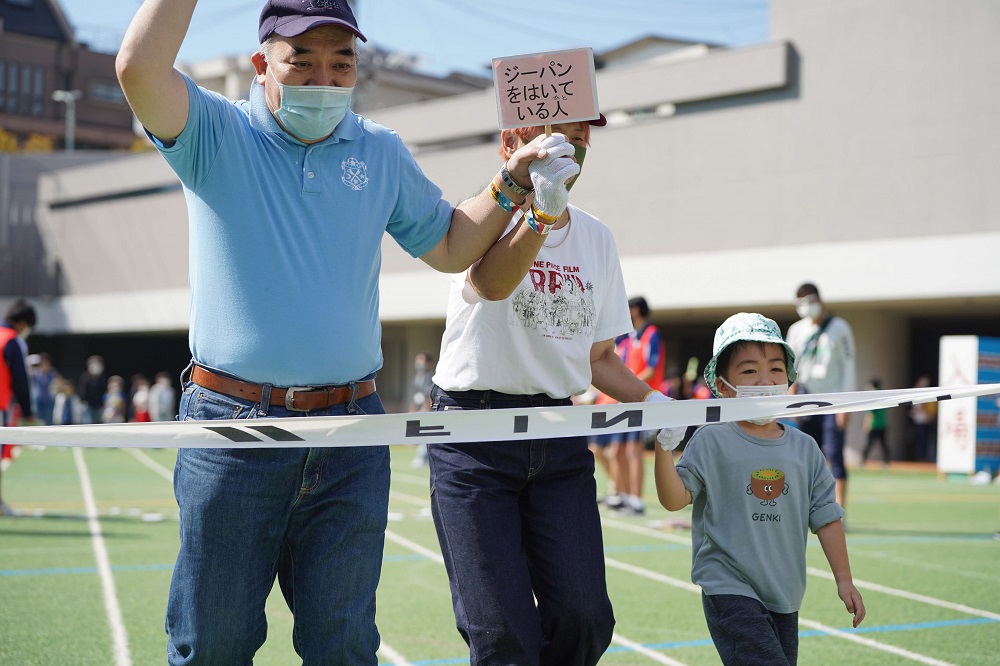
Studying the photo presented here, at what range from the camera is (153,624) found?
21.1ft

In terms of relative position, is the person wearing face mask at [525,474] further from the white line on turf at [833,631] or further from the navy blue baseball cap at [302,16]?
the white line on turf at [833,631]

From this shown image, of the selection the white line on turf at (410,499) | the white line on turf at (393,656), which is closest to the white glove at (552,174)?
the white line on turf at (393,656)

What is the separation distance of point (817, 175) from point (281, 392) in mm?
26758

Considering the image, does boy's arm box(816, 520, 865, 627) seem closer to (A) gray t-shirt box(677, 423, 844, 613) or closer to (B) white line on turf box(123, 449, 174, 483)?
(A) gray t-shirt box(677, 423, 844, 613)

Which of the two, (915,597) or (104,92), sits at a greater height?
(104,92)

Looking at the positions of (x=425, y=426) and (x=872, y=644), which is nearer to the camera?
(x=425, y=426)

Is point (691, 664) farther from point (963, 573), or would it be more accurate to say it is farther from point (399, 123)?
point (399, 123)

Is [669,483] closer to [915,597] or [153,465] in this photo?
[915,597]

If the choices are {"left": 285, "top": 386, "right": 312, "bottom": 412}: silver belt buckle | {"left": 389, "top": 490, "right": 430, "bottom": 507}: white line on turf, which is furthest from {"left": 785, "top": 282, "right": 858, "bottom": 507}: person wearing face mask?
{"left": 285, "top": 386, "right": 312, "bottom": 412}: silver belt buckle

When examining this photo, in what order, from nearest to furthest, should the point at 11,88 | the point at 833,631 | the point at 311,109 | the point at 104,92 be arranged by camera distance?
the point at 311,109 < the point at 833,631 < the point at 11,88 < the point at 104,92

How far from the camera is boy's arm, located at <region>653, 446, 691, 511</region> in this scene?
12.4 feet

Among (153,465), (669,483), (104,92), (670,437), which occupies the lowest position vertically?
(153,465)

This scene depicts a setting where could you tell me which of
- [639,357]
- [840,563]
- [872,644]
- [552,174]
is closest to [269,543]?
[552,174]

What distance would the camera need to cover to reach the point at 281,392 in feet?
10.6
